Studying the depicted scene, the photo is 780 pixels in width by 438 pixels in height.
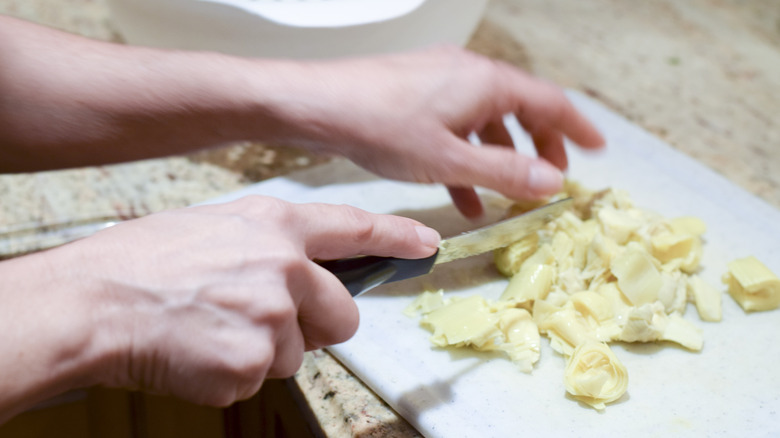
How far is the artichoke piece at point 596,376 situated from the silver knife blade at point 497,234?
17 centimetres

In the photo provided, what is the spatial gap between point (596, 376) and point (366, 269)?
27cm

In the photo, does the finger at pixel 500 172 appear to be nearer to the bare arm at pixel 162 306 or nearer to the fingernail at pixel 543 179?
the fingernail at pixel 543 179

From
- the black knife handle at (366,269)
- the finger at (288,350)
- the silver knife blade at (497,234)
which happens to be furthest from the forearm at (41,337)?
the silver knife blade at (497,234)

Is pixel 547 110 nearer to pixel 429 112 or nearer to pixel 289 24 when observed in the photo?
pixel 429 112

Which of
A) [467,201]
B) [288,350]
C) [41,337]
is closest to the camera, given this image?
[41,337]

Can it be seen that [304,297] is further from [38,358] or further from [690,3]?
[690,3]

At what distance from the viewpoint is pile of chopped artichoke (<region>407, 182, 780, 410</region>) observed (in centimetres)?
74

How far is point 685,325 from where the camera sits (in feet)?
2.61

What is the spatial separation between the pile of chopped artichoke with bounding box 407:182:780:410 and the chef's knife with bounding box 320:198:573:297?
0.03 m

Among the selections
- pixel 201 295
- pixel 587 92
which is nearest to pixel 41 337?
pixel 201 295

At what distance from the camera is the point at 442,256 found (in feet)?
2.47

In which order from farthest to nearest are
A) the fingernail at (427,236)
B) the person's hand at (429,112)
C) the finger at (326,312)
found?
1. the person's hand at (429,112)
2. the fingernail at (427,236)
3. the finger at (326,312)

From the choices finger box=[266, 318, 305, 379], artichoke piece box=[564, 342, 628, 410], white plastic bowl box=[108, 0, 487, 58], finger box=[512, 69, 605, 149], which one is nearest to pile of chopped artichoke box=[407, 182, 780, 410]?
artichoke piece box=[564, 342, 628, 410]

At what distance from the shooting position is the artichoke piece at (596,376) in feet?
2.27
